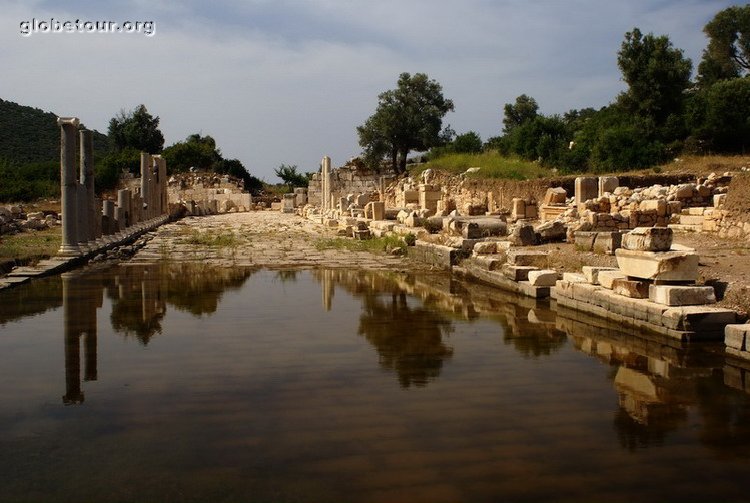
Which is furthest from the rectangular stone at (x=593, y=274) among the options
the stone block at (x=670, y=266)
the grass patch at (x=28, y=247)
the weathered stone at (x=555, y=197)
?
the weathered stone at (x=555, y=197)

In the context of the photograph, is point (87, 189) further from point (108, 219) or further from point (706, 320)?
point (706, 320)

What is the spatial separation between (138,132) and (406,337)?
6113 centimetres

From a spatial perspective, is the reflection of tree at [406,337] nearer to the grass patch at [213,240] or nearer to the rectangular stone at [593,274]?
the rectangular stone at [593,274]

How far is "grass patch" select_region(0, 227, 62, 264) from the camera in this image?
538 inches

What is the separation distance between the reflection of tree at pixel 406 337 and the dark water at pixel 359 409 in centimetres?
3

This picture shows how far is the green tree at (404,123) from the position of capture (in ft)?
135

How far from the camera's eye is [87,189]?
17.3m

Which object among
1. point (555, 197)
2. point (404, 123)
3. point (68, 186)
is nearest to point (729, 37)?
point (404, 123)

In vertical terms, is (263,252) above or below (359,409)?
above

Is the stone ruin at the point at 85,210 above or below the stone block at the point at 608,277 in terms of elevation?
above

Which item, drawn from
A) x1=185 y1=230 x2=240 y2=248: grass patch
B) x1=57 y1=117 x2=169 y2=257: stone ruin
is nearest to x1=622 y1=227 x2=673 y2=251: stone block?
x1=57 y1=117 x2=169 y2=257: stone ruin

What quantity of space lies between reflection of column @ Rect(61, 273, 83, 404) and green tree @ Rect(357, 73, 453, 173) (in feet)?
104

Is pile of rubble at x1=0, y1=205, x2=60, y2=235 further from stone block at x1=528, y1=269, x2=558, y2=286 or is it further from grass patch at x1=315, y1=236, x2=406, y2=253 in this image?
stone block at x1=528, y1=269, x2=558, y2=286

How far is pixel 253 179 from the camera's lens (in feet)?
212
